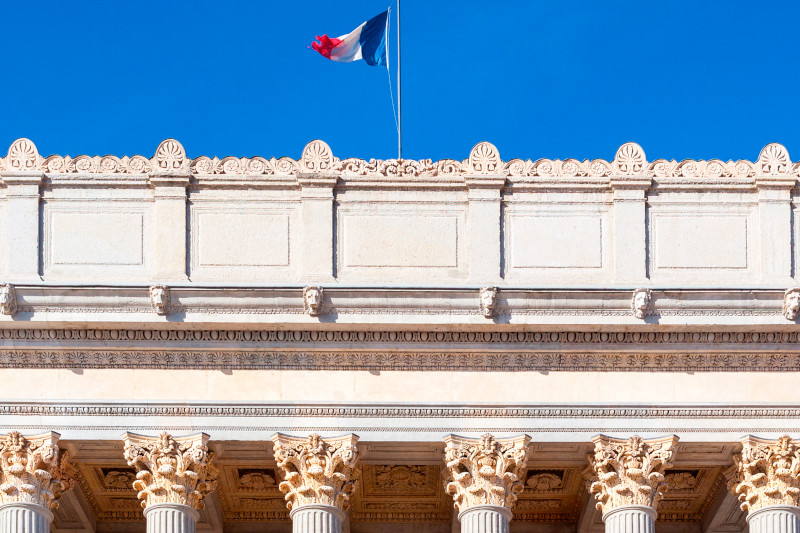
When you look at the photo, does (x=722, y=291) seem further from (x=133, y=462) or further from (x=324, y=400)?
(x=133, y=462)

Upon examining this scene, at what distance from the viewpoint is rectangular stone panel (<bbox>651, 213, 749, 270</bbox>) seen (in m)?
63.5

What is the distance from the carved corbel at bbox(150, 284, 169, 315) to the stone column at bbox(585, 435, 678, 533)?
12.2 m

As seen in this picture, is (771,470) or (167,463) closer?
(167,463)

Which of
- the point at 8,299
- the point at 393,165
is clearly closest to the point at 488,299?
the point at 393,165

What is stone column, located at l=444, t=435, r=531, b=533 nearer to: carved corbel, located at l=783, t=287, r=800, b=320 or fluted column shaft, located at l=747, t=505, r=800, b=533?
fluted column shaft, located at l=747, t=505, r=800, b=533

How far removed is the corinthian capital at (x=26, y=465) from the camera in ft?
198

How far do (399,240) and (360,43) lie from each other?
860cm

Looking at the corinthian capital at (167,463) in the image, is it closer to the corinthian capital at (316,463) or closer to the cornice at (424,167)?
the corinthian capital at (316,463)

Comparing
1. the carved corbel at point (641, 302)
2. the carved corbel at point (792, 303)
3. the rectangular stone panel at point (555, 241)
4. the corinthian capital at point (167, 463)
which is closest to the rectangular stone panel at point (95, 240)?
the corinthian capital at point (167, 463)

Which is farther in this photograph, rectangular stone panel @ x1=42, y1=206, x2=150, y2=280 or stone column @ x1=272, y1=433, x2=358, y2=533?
rectangular stone panel @ x1=42, y1=206, x2=150, y2=280

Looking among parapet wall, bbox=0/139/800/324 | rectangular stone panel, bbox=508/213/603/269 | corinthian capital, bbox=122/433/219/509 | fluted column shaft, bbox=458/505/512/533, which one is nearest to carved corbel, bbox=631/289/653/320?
parapet wall, bbox=0/139/800/324

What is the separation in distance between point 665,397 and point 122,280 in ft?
50.2

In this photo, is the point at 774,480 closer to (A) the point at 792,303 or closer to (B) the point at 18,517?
(A) the point at 792,303

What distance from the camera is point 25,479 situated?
60.5 m
